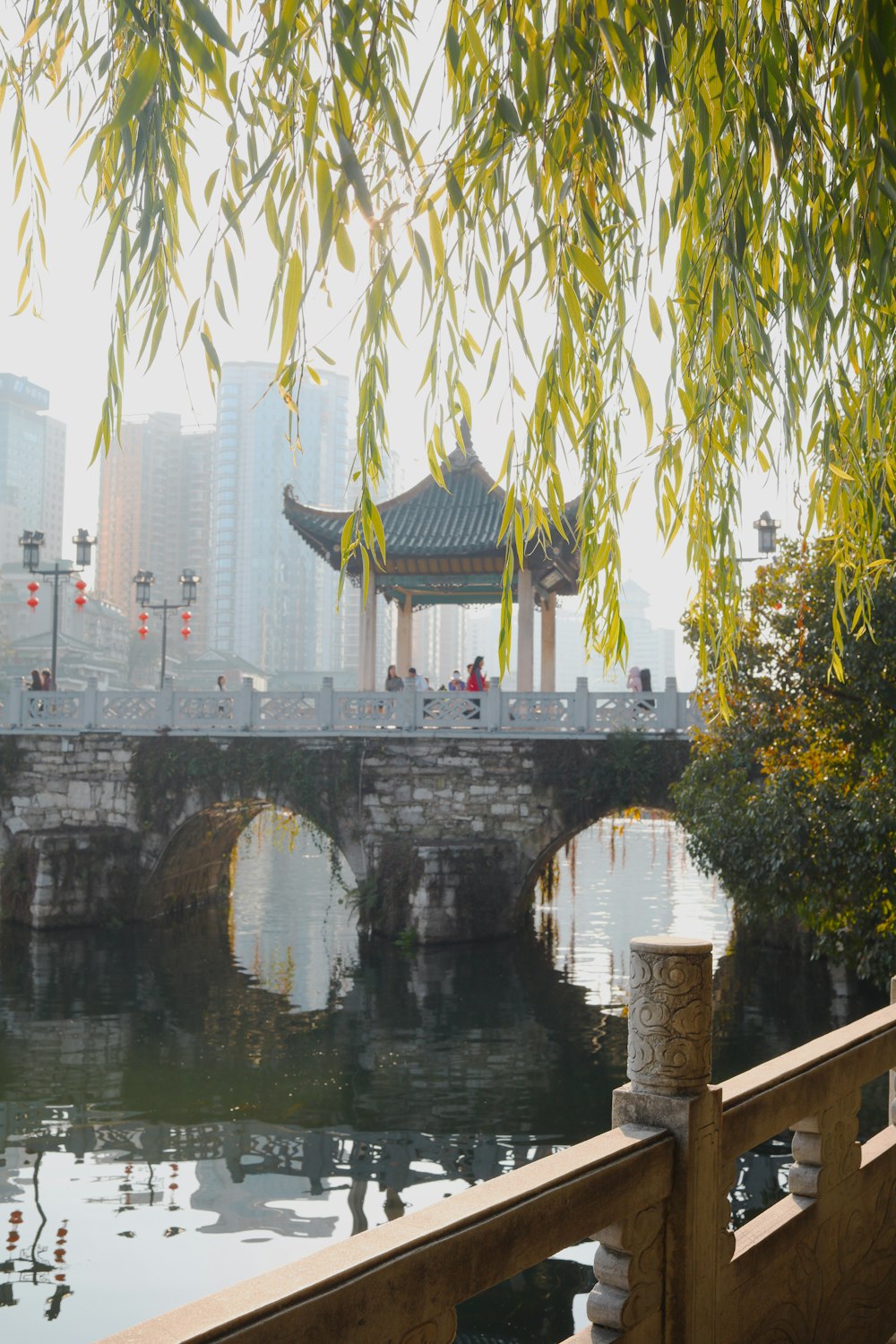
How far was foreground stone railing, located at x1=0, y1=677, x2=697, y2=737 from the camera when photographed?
1351cm

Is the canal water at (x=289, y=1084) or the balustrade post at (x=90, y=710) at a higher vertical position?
the balustrade post at (x=90, y=710)

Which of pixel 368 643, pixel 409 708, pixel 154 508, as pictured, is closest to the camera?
pixel 409 708

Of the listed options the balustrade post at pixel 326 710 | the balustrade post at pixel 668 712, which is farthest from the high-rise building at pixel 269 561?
the balustrade post at pixel 668 712

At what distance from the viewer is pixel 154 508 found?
166ft

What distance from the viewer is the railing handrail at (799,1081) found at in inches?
99.5

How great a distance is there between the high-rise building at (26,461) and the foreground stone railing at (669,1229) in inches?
1830

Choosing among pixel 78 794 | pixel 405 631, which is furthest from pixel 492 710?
pixel 78 794

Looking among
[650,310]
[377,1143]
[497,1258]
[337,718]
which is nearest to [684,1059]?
[497,1258]

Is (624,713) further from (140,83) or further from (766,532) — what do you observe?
(140,83)

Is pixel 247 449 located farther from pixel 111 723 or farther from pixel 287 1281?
pixel 287 1281

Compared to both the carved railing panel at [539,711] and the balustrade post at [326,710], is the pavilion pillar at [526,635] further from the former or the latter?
the balustrade post at [326,710]

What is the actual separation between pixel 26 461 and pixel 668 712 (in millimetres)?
42092

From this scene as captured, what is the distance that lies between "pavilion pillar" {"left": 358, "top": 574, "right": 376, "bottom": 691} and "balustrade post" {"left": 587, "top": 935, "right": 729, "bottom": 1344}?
12.4m

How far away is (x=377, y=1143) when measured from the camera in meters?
7.35
